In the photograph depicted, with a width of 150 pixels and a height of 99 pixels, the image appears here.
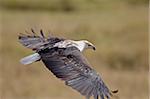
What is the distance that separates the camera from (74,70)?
6328 mm

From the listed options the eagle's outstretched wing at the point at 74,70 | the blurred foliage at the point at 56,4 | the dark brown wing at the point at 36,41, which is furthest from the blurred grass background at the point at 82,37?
the eagle's outstretched wing at the point at 74,70

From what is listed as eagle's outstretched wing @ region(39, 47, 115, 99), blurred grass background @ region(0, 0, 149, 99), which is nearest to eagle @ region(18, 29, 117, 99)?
eagle's outstretched wing @ region(39, 47, 115, 99)

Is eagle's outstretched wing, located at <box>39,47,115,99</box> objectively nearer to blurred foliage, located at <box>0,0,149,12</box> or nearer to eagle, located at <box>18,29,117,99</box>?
eagle, located at <box>18,29,117,99</box>

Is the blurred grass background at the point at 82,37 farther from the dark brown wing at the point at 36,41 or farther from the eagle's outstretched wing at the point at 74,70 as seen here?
the eagle's outstretched wing at the point at 74,70

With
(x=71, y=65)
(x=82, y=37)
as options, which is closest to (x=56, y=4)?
(x=82, y=37)

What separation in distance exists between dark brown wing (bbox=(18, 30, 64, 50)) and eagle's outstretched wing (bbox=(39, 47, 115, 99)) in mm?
190

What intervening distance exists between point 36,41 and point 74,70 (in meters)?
0.67

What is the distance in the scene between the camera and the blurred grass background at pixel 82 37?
11.0 m

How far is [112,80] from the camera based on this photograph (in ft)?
38.9

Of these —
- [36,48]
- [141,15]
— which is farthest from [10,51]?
[36,48]

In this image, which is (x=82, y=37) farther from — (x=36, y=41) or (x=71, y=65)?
(x=71, y=65)

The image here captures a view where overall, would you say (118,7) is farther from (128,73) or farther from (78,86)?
(78,86)

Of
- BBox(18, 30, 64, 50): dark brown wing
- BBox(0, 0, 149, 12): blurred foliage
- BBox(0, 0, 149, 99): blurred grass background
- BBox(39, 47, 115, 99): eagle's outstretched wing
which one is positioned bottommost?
BBox(0, 0, 149, 12): blurred foliage

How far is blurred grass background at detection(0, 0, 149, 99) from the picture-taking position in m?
11.0
